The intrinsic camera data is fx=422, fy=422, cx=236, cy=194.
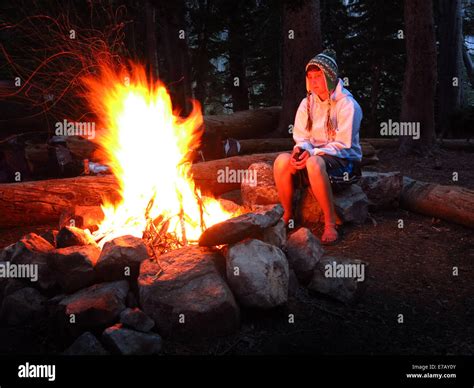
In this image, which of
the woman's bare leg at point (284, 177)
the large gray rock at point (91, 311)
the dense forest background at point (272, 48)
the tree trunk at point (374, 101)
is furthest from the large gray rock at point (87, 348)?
the tree trunk at point (374, 101)

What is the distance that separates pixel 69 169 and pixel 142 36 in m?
9.99

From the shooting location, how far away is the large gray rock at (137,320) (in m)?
3.10

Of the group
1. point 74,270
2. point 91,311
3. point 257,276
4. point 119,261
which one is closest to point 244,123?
point 119,261

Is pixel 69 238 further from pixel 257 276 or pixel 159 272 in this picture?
pixel 257 276

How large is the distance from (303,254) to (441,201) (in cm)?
→ 266

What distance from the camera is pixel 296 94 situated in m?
9.91

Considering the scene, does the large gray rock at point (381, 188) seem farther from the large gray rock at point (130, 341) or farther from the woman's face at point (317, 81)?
the large gray rock at point (130, 341)

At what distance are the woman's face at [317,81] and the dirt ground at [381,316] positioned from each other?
1.78 m

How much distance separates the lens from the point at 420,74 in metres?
9.12

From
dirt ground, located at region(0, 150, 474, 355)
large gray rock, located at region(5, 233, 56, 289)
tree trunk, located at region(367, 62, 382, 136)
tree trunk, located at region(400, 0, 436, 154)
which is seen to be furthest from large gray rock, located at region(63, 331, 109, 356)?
tree trunk, located at region(367, 62, 382, 136)

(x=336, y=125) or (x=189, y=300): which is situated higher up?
(x=336, y=125)

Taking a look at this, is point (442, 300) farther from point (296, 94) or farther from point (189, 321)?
point (296, 94)

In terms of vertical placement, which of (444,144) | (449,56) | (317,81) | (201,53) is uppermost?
(201,53)

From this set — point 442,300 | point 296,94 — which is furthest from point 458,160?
point 442,300
